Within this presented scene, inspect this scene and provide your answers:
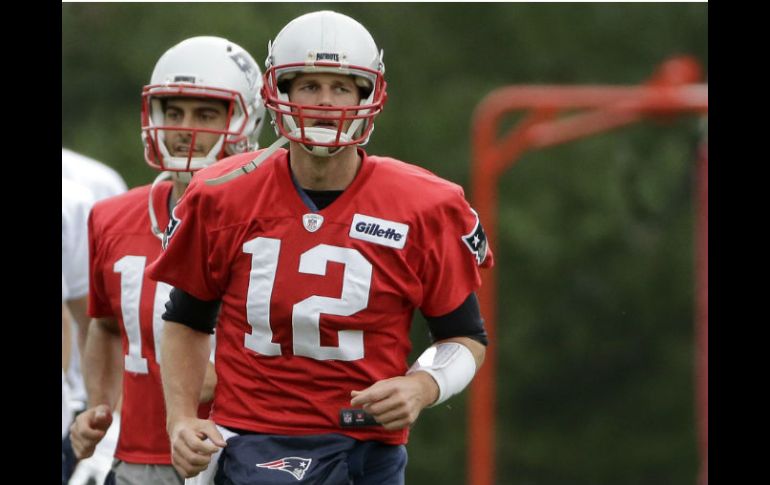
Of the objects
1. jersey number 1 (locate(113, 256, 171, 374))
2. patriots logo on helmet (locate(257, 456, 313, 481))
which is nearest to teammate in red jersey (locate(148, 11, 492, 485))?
patriots logo on helmet (locate(257, 456, 313, 481))

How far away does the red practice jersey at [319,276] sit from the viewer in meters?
4.17

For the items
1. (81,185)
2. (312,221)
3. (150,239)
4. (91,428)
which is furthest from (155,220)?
(81,185)

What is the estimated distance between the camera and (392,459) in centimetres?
430

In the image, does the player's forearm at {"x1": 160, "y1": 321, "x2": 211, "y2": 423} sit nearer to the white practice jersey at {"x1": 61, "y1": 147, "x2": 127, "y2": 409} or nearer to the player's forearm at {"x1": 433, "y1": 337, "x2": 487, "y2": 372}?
the player's forearm at {"x1": 433, "y1": 337, "x2": 487, "y2": 372}

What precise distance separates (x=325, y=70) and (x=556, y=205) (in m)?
15.4

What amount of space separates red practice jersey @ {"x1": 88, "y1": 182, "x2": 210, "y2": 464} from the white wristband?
36.6 inches

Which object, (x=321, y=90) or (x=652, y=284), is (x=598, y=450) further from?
(x=321, y=90)

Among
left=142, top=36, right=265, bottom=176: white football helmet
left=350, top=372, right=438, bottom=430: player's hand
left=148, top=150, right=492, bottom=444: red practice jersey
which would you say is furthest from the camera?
left=142, top=36, right=265, bottom=176: white football helmet

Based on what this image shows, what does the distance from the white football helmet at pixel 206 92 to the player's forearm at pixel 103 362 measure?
22.5 inches

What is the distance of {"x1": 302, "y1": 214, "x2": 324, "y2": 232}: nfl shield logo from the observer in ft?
13.8

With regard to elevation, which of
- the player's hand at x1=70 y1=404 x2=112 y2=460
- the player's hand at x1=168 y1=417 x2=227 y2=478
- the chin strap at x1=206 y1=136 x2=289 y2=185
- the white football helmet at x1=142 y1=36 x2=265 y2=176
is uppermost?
the white football helmet at x1=142 y1=36 x2=265 y2=176

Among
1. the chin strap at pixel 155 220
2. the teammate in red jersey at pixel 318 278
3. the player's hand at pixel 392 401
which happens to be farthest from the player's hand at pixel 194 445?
the chin strap at pixel 155 220
